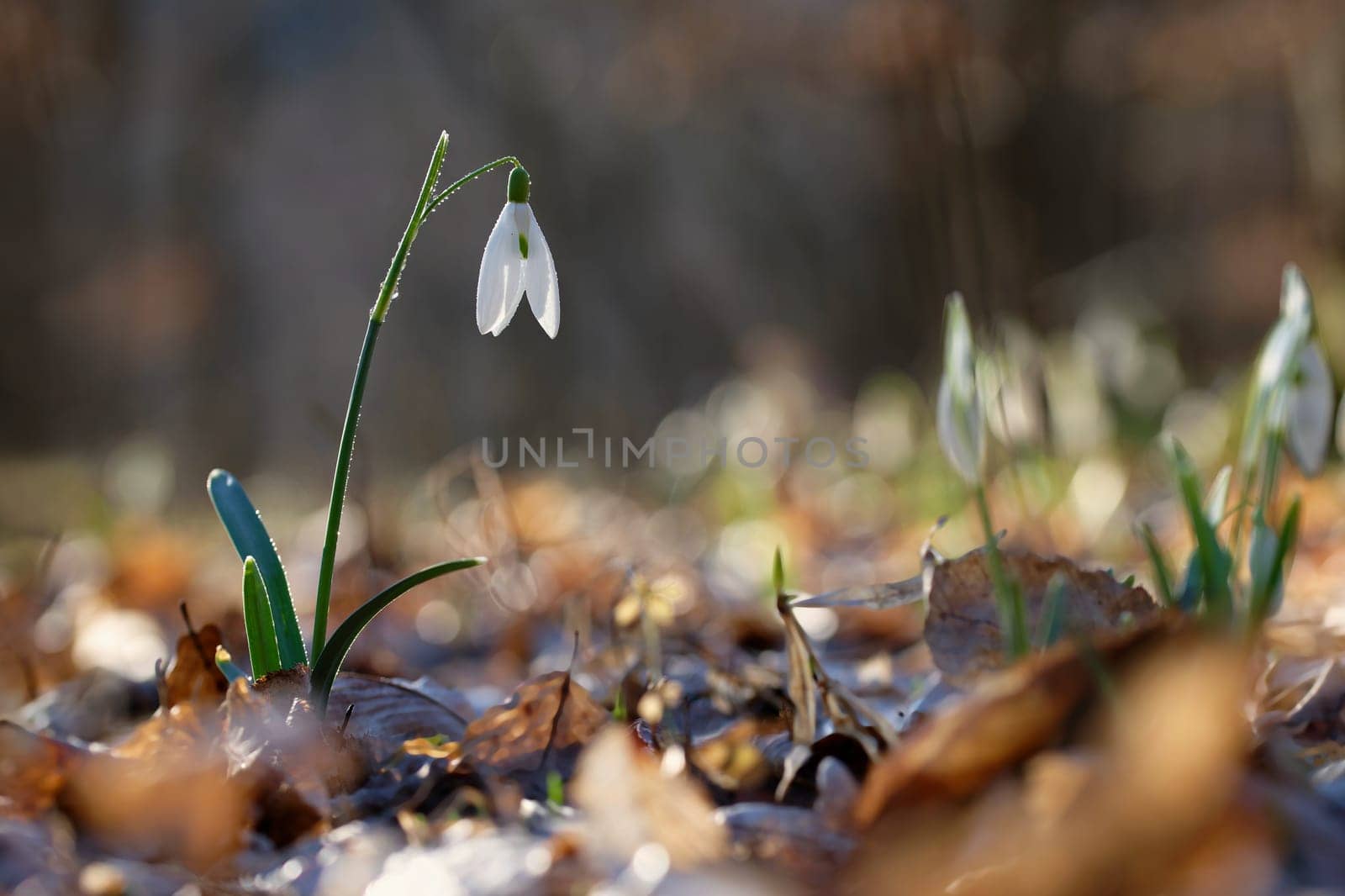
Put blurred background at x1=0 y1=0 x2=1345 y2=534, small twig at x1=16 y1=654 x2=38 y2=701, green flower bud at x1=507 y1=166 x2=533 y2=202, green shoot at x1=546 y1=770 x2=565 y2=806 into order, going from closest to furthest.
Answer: green shoot at x1=546 y1=770 x2=565 y2=806, green flower bud at x1=507 y1=166 x2=533 y2=202, small twig at x1=16 y1=654 x2=38 y2=701, blurred background at x1=0 y1=0 x2=1345 y2=534

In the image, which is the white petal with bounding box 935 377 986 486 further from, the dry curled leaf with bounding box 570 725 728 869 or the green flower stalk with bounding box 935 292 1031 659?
the dry curled leaf with bounding box 570 725 728 869

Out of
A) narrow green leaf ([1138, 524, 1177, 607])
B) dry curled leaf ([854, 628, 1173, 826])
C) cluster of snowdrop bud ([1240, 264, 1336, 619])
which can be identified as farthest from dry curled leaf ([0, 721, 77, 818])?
cluster of snowdrop bud ([1240, 264, 1336, 619])

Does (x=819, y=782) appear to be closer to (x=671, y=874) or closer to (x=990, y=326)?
(x=671, y=874)

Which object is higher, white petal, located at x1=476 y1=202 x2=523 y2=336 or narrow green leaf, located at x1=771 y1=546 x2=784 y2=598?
white petal, located at x1=476 y1=202 x2=523 y2=336

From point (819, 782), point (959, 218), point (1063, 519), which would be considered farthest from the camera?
point (959, 218)

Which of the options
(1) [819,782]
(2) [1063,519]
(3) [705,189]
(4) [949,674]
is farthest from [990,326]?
(3) [705,189]
